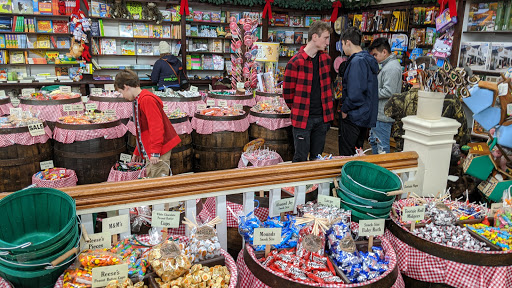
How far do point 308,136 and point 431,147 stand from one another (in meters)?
1.67

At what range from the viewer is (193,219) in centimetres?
171

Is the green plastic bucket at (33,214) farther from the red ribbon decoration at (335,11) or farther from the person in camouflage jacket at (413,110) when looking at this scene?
the red ribbon decoration at (335,11)

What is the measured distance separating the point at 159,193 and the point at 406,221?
117 cm

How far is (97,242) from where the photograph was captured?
1465 millimetres

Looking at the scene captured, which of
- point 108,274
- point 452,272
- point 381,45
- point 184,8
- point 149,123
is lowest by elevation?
point 452,272

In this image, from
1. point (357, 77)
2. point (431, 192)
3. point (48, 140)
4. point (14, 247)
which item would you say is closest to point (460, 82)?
point (431, 192)

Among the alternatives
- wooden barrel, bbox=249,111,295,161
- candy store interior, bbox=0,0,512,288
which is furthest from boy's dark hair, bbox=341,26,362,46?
wooden barrel, bbox=249,111,295,161

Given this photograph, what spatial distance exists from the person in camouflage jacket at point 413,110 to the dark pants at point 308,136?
659 millimetres

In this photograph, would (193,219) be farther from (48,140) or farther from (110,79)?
(110,79)

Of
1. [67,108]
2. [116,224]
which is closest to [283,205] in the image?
[116,224]

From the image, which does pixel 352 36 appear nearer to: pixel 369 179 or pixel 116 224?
pixel 369 179

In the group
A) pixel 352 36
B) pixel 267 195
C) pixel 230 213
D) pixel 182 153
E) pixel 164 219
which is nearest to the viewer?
pixel 164 219

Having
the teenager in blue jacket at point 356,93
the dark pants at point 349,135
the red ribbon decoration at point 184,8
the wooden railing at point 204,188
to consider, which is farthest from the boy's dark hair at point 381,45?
the red ribbon decoration at point 184,8

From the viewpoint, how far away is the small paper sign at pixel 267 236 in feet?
4.91
